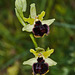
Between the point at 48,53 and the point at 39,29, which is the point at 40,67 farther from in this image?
the point at 39,29

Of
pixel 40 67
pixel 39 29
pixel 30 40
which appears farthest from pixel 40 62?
pixel 30 40

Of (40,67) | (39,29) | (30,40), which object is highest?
(39,29)

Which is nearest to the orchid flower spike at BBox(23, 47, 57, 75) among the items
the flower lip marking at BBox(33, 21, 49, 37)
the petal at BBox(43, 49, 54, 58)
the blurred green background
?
the petal at BBox(43, 49, 54, 58)

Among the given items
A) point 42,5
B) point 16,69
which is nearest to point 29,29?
point 42,5

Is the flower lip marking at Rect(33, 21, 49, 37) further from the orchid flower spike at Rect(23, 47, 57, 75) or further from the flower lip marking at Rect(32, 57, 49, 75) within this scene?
the flower lip marking at Rect(32, 57, 49, 75)

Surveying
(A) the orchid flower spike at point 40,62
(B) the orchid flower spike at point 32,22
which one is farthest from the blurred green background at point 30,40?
(B) the orchid flower spike at point 32,22

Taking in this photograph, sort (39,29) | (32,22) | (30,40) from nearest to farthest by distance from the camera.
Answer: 1. (39,29)
2. (32,22)
3. (30,40)
